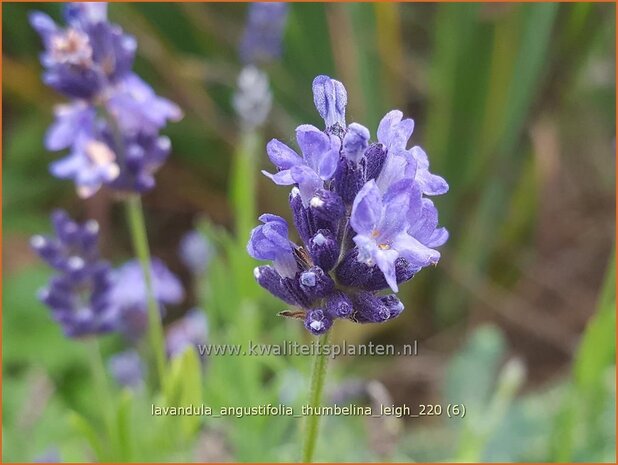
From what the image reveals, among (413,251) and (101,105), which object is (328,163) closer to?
(413,251)

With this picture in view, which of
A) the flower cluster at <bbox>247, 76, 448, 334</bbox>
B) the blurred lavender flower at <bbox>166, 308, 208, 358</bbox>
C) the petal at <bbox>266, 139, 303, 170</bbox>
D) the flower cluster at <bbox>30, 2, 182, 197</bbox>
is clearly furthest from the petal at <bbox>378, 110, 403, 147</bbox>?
the blurred lavender flower at <bbox>166, 308, 208, 358</bbox>

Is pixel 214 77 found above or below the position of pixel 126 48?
below

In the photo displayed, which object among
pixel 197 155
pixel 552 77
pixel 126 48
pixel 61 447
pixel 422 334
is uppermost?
pixel 126 48

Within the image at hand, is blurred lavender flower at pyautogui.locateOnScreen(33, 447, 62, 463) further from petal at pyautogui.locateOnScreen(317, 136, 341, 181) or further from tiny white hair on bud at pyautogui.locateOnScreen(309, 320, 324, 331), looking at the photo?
petal at pyautogui.locateOnScreen(317, 136, 341, 181)

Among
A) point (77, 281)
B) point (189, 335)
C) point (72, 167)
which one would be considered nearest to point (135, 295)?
point (189, 335)

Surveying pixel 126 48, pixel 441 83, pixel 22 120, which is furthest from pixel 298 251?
pixel 22 120

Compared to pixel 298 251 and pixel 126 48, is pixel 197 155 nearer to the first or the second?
pixel 126 48

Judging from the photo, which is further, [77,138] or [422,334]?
[422,334]

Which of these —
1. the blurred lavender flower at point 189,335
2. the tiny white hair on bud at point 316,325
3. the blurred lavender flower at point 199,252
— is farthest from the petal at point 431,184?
the blurred lavender flower at point 199,252

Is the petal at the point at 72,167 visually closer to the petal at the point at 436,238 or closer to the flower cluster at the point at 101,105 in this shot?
the flower cluster at the point at 101,105
